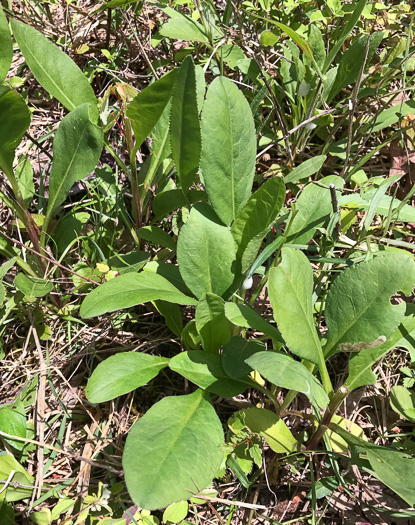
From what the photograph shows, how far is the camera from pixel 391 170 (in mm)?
2123

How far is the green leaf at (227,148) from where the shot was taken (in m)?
1.47

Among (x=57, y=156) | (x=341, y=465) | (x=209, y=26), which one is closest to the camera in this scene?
(x=341, y=465)

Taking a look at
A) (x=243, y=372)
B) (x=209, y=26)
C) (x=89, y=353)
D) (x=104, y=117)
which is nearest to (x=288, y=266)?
(x=243, y=372)

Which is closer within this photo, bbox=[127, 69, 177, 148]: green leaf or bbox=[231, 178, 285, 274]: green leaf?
bbox=[231, 178, 285, 274]: green leaf

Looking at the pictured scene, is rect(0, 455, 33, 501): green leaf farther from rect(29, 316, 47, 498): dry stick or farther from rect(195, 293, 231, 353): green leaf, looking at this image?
rect(195, 293, 231, 353): green leaf

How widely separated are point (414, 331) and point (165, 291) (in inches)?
30.4

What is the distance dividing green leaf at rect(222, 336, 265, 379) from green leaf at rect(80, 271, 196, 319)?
0.58 feet

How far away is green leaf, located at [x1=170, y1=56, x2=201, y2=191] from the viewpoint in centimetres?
141

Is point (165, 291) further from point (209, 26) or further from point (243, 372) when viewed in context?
point (209, 26)

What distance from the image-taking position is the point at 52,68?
1.70 meters

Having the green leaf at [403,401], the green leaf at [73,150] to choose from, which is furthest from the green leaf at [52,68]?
the green leaf at [403,401]

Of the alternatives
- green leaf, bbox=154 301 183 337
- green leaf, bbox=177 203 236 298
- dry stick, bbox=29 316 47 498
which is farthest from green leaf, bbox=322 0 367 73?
dry stick, bbox=29 316 47 498

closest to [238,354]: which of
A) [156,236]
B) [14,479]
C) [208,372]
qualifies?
[208,372]

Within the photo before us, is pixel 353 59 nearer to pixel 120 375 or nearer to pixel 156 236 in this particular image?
pixel 156 236
